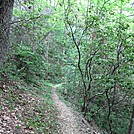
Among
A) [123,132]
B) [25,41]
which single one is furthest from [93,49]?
[123,132]

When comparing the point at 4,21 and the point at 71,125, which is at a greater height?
the point at 4,21

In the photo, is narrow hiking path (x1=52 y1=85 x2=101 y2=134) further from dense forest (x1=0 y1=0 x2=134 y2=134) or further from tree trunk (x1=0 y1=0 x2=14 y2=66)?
tree trunk (x1=0 y1=0 x2=14 y2=66)

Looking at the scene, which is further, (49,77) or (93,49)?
(49,77)

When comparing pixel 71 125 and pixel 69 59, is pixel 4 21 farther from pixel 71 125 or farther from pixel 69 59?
pixel 69 59

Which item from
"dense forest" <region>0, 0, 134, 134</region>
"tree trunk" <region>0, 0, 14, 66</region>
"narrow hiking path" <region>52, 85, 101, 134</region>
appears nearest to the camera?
"tree trunk" <region>0, 0, 14, 66</region>

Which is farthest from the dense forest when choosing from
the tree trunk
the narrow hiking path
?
the narrow hiking path

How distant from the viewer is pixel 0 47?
20.3ft

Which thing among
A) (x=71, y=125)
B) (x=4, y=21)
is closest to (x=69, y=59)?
(x=71, y=125)

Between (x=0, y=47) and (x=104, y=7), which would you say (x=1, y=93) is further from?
(x=104, y=7)

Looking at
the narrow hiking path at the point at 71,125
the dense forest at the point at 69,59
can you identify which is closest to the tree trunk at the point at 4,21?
the dense forest at the point at 69,59

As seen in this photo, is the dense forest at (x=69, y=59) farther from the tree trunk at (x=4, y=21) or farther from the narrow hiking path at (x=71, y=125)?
the narrow hiking path at (x=71, y=125)

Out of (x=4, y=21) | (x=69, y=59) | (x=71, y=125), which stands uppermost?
(x=4, y=21)

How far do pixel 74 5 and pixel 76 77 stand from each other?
750 centimetres

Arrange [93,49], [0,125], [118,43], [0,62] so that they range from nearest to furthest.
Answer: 1. [0,125]
2. [0,62]
3. [118,43]
4. [93,49]
